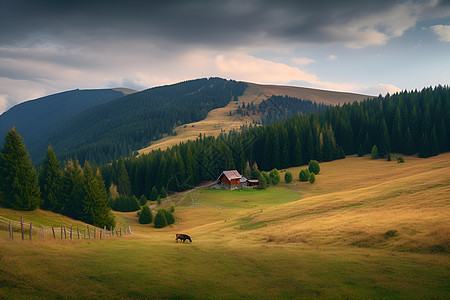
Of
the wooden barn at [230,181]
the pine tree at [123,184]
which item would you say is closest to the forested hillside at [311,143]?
the pine tree at [123,184]

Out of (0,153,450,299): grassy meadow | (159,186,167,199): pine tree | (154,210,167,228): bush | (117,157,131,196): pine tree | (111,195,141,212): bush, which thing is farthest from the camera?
(117,157,131,196): pine tree

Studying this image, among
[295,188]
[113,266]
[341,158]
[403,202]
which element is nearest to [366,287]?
[113,266]

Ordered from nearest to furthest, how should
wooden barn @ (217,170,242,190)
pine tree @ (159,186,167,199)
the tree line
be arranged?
the tree line, pine tree @ (159,186,167,199), wooden barn @ (217,170,242,190)

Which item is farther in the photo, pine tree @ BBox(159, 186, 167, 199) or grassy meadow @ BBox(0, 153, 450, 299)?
pine tree @ BBox(159, 186, 167, 199)

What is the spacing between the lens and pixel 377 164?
10325 cm

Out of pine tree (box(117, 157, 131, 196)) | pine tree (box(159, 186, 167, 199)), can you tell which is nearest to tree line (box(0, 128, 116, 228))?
pine tree (box(159, 186, 167, 199))

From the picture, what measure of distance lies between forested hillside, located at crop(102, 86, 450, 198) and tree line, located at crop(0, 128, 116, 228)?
53792 millimetres

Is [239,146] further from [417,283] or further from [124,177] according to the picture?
[417,283]

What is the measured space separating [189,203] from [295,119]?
3628 inches

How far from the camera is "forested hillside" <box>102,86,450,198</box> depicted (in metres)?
111

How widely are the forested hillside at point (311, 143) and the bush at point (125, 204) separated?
71.3 ft

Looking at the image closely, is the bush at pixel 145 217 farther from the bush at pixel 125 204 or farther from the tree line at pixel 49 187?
the bush at pixel 125 204

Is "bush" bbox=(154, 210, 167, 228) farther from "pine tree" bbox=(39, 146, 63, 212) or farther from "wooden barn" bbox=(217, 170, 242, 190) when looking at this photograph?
"wooden barn" bbox=(217, 170, 242, 190)

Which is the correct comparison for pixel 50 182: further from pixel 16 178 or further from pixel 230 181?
pixel 230 181
